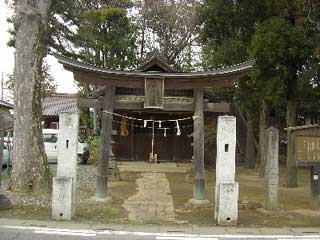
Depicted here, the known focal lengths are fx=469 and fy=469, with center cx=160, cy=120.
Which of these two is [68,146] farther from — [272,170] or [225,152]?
[272,170]

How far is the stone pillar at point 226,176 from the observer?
418 inches

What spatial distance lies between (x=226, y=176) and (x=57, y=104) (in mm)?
37445

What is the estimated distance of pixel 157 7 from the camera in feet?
116

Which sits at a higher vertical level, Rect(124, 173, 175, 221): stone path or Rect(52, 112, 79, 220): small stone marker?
Rect(52, 112, 79, 220): small stone marker

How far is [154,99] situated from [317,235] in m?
6.35

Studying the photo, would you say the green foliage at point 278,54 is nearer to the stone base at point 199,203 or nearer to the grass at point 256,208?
the grass at point 256,208

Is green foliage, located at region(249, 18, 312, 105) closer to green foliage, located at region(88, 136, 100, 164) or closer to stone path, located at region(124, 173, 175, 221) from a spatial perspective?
stone path, located at region(124, 173, 175, 221)

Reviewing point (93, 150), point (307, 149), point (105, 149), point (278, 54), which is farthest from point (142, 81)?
point (93, 150)

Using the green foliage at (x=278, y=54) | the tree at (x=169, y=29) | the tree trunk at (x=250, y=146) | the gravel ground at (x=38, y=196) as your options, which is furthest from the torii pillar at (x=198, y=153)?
the tree at (x=169, y=29)

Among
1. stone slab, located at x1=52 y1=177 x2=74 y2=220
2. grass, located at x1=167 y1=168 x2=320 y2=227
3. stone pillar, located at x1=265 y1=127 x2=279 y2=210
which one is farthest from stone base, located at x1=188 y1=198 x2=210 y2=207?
stone slab, located at x1=52 y1=177 x2=74 y2=220

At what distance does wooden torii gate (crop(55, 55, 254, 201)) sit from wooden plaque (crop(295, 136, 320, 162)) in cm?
271

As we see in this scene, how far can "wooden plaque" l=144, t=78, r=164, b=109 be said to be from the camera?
14.1 meters

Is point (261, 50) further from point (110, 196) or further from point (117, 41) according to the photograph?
point (117, 41)

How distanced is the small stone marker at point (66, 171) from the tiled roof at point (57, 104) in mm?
31256
